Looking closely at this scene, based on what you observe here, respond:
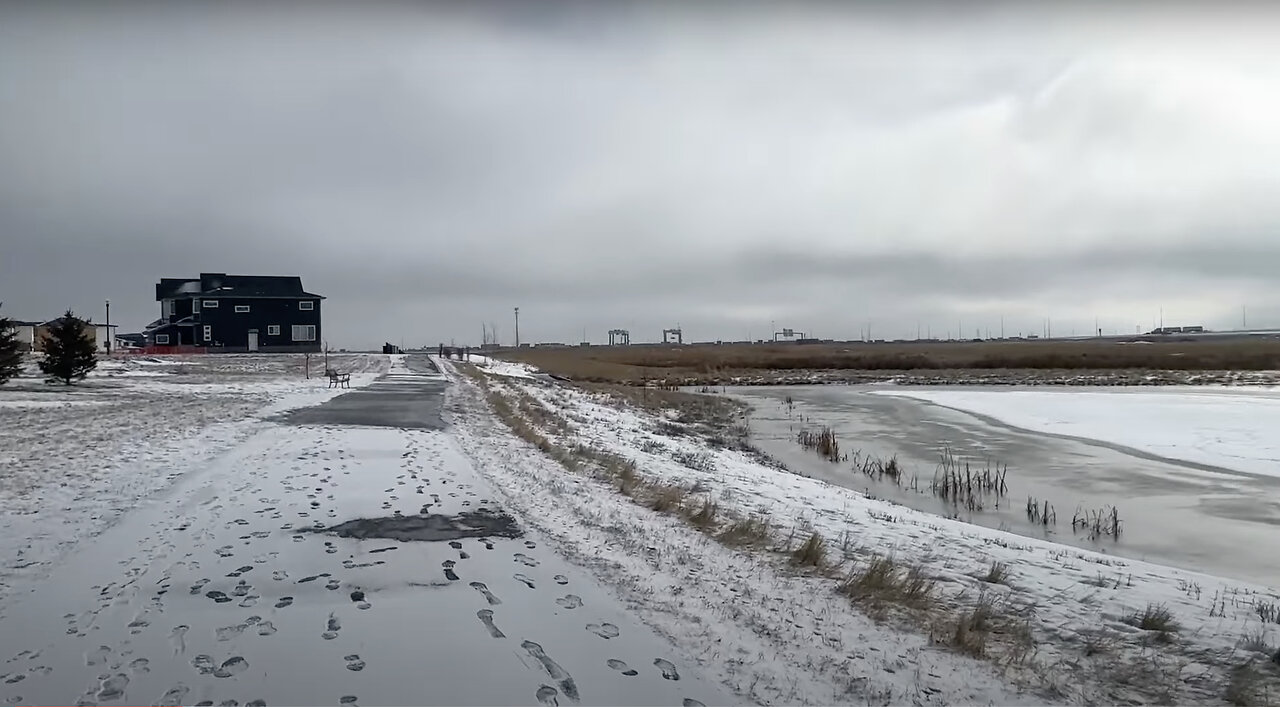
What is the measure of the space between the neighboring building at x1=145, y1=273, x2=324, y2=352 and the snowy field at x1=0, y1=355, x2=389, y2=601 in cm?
3770

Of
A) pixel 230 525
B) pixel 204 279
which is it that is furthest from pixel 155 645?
pixel 204 279

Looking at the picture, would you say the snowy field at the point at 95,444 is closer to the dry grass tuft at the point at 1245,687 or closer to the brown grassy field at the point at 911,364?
the dry grass tuft at the point at 1245,687

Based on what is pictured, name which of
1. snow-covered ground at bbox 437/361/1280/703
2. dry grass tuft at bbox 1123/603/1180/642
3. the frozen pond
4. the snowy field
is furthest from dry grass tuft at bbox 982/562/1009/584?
the snowy field

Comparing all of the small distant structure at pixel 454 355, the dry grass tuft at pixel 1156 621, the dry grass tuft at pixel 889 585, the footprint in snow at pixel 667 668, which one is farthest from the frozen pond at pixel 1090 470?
the small distant structure at pixel 454 355

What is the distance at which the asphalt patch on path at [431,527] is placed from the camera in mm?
7914

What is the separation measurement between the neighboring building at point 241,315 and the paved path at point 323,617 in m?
63.3

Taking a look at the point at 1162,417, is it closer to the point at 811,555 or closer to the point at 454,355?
the point at 811,555

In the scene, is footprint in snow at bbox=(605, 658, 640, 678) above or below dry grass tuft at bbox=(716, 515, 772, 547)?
above

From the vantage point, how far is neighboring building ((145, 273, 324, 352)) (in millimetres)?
65250

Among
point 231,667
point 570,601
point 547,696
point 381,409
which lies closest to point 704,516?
point 570,601

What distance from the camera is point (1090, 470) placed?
Answer: 17109mm

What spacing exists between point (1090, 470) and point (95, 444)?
19679 millimetres

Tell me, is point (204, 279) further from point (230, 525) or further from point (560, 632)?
point (560, 632)

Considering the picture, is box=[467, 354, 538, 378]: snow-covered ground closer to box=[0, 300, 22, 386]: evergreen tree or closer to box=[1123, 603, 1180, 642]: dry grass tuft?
box=[0, 300, 22, 386]: evergreen tree
